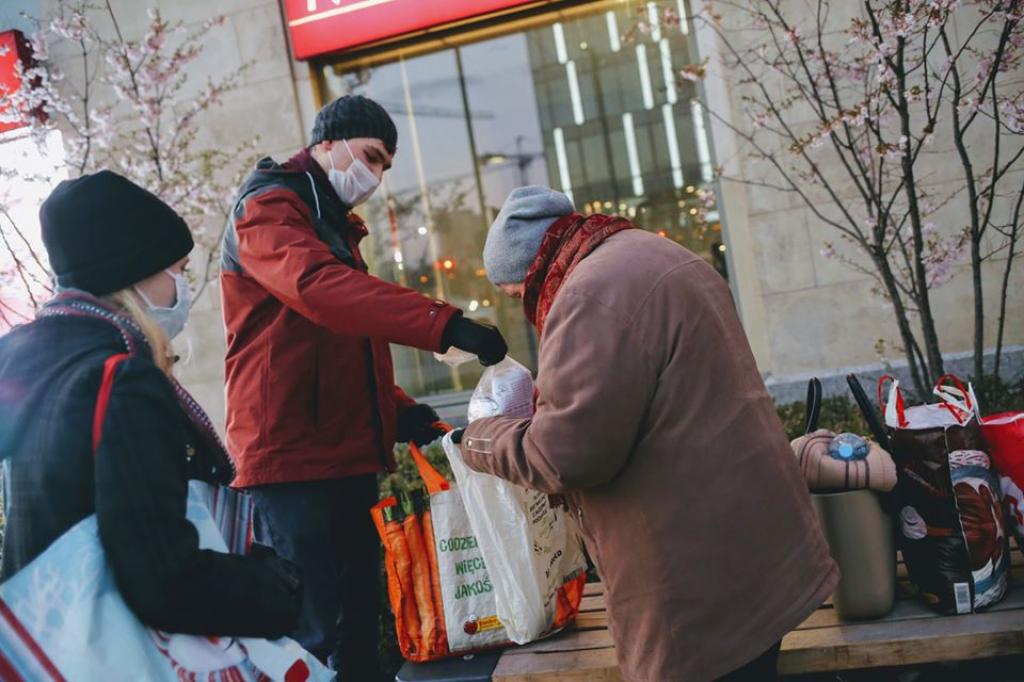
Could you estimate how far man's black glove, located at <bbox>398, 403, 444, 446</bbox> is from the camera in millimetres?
2836

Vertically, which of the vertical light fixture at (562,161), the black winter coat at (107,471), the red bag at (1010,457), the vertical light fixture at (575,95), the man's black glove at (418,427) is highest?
the vertical light fixture at (575,95)

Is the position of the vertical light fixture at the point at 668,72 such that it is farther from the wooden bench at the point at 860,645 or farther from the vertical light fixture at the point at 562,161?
the wooden bench at the point at 860,645

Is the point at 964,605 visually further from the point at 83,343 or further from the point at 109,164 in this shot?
the point at 109,164

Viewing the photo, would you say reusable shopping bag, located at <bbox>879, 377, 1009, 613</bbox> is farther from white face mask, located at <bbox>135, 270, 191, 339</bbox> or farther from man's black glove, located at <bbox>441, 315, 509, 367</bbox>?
white face mask, located at <bbox>135, 270, 191, 339</bbox>

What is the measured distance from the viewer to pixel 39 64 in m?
6.91

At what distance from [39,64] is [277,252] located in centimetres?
597

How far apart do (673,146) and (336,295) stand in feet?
17.9

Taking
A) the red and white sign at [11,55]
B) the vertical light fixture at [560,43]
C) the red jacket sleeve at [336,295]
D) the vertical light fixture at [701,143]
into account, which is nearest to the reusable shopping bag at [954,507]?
the red jacket sleeve at [336,295]

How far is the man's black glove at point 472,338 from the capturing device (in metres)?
2.33

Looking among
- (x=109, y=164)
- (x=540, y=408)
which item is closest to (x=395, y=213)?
(x=109, y=164)

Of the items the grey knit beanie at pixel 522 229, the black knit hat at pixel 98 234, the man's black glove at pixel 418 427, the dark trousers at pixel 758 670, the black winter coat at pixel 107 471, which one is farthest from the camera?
the man's black glove at pixel 418 427

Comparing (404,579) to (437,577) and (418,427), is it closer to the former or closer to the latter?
(437,577)

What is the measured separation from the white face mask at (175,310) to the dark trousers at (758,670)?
1449 millimetres

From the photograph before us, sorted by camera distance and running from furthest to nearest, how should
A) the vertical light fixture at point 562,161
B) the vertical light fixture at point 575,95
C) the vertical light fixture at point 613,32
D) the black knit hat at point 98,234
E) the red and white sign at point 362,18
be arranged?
the vertical light fixture at point 562,161, the vertical light fixture at point 575,95, the vertical light fixture at point 613,32, the red and white sign at point 362,18, the black knit hat at point 98,234
